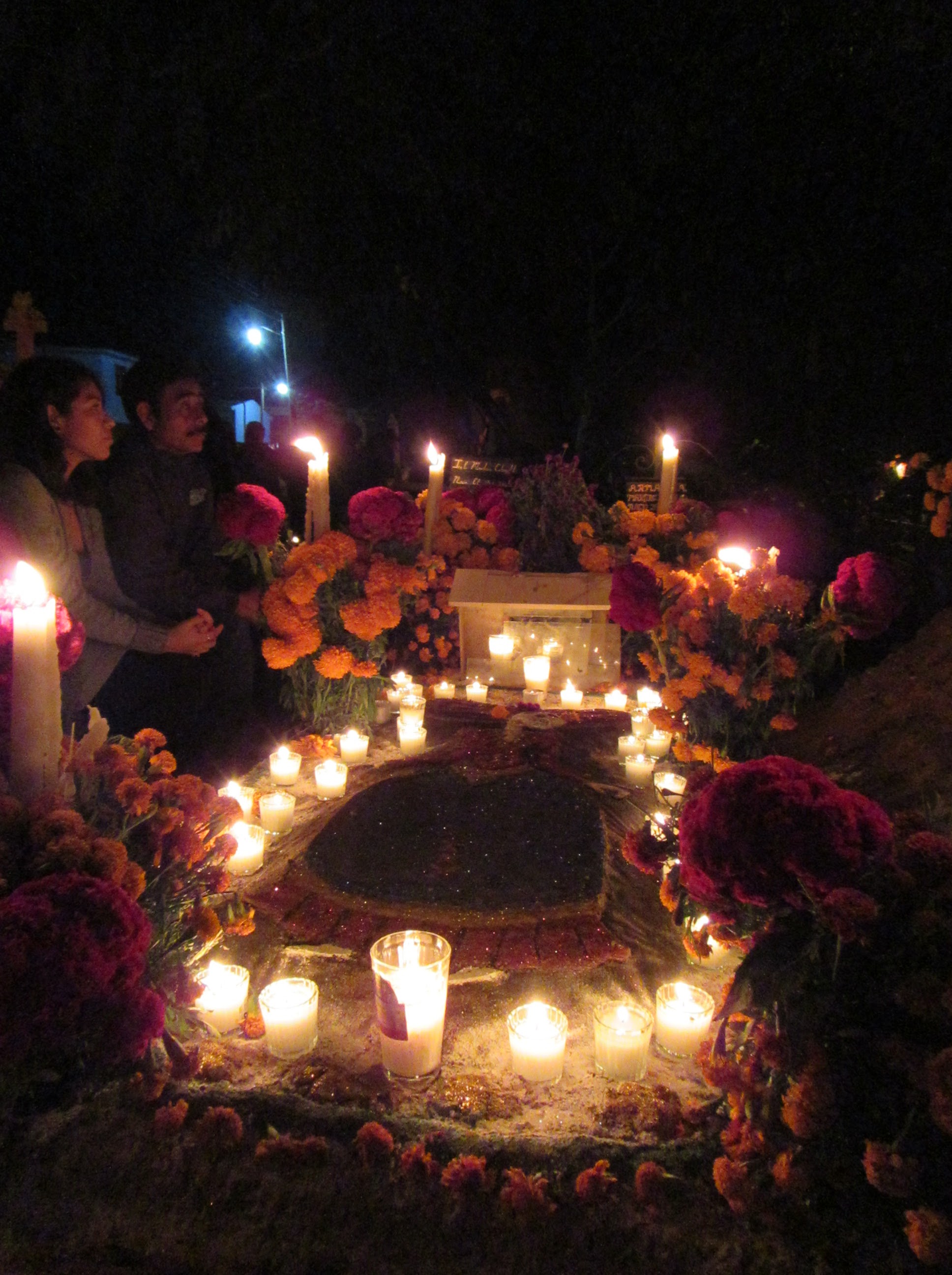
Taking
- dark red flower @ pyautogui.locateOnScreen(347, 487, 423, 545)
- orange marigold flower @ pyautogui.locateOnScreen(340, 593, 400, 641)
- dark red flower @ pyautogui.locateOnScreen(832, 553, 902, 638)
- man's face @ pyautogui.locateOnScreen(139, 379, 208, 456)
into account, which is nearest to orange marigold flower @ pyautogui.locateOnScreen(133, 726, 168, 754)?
man's face @ pyautogui.locateOnScreen(139, 379, 208, 456)

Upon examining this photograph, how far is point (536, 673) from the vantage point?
4324 mm

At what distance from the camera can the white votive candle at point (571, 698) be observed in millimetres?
4207

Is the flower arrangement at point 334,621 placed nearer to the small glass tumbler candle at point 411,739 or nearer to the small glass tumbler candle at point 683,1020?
the small glass tumbler candle at point 411,739

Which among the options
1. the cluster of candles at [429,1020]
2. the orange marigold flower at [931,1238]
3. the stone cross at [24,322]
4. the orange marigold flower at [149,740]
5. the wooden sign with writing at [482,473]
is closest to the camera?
the orange marigold flower at [931,1238]

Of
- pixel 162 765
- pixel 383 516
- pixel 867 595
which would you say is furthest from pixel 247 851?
pixel 867 595

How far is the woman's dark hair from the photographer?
258 centimetres

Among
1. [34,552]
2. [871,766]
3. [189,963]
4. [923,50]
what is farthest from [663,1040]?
[923,50]

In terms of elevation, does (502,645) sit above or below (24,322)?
below

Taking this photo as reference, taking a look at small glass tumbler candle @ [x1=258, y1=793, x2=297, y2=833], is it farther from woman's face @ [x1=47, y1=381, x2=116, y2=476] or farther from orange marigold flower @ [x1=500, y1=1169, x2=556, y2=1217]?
orange marigold flower @ [x1=500, y1=1169, x2=556, y2=1217]

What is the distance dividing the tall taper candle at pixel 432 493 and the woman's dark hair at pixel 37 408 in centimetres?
179

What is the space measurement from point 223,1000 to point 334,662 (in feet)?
5.98

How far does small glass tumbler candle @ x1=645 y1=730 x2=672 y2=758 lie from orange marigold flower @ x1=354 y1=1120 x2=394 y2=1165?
230 centimetres

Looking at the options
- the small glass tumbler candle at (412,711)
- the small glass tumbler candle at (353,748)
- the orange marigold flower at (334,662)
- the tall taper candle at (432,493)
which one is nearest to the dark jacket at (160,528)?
the orange marigold flower at (334,662)

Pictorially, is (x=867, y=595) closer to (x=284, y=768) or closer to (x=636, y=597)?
(x=636, y=597)
